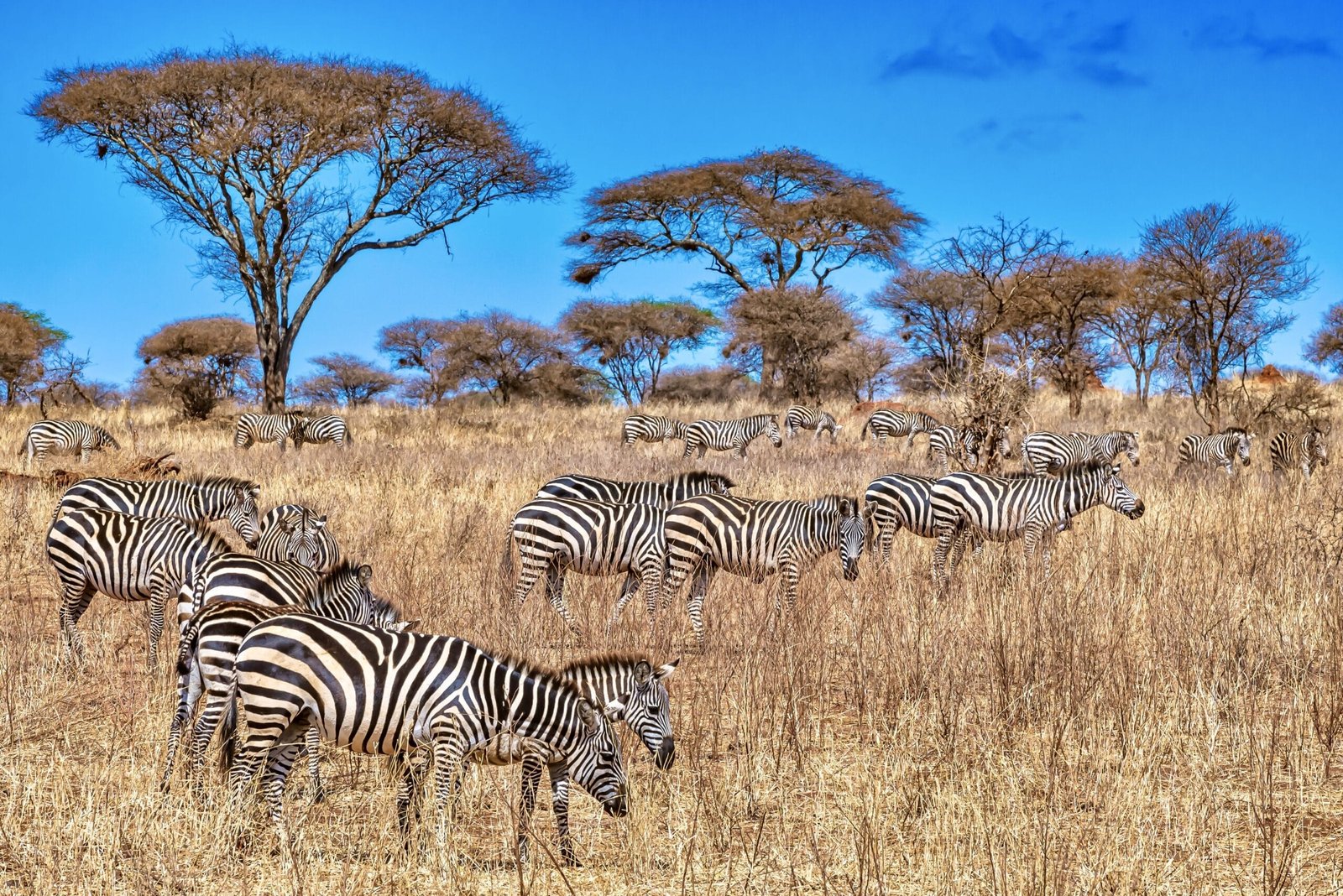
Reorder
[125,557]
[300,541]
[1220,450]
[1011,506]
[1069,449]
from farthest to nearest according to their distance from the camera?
[1069,449], [1220,450], [1011,506], [300,541], [125,557]

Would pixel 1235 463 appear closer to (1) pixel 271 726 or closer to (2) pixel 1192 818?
(2) pixel 1192 818

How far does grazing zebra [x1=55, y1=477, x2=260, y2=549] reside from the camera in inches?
374

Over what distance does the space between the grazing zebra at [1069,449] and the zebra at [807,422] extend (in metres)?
5.64

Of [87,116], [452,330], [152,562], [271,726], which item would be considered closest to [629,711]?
[271,726]

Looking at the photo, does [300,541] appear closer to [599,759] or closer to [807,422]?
[599,759]

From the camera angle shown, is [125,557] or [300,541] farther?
[300,541]

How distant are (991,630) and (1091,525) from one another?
5.06 meters

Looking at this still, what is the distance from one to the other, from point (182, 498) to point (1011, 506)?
684 cm

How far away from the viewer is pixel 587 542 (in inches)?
324

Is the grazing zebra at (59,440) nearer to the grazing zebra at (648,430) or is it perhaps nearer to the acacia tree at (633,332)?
the grazing zebra at (648,430)

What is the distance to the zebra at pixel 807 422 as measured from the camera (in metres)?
→ 23.2

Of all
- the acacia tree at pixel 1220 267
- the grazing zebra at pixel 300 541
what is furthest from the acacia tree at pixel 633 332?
the grazing zebra at pixel 300 541

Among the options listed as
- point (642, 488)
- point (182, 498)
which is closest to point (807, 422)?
point (642, 488)

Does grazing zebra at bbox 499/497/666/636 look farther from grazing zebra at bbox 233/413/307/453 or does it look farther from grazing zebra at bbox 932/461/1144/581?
grazing zebra at bbox 233/413/307/453
